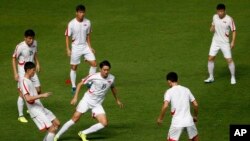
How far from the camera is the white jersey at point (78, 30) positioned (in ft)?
74.9

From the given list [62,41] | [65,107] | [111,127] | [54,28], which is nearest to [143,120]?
[111,127]

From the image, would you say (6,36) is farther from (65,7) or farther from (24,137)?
(24,137)

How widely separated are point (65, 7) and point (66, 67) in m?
8.50

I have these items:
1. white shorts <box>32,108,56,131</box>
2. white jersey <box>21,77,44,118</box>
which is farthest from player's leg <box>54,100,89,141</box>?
white jersey <box>21,77,44,118</box>

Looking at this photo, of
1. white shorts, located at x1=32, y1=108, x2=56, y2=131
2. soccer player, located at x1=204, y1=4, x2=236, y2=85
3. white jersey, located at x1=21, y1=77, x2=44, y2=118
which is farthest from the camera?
soccer player, located at x1=204, y1=4, x2=236, y2=85

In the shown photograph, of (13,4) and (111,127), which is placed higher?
(13,4)

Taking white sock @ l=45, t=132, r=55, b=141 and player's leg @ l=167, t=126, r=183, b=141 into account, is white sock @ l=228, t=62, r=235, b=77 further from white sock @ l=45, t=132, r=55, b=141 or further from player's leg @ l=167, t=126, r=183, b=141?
white sock @ l=45, t=132, r=55, b=141

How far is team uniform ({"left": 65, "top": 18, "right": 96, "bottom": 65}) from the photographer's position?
74.9ft

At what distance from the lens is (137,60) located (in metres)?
26.4

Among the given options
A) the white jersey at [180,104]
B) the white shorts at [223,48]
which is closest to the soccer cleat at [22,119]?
the white jersey at [180,104]

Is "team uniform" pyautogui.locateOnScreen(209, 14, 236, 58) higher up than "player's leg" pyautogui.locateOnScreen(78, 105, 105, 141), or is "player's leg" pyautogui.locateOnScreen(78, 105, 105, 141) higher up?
"team uniform" pyautogui.locateOnScreen(209, 14, 236, 58)

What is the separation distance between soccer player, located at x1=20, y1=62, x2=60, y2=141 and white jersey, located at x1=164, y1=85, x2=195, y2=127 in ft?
9.91

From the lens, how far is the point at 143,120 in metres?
20.3

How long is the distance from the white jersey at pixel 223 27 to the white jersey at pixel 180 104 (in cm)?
676
